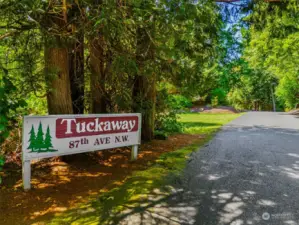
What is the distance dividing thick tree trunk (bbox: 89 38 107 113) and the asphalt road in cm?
241

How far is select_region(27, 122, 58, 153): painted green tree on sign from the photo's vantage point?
3141 mm

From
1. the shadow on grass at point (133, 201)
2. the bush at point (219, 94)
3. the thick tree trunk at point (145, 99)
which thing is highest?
the bush at point (219, 94)

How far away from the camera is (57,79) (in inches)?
162

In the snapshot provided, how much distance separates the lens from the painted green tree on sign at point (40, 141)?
314 cm

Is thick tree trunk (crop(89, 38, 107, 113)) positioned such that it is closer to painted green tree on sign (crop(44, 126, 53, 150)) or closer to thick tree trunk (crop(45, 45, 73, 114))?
thick tree trunk (crop(45, 45, 73, 114))

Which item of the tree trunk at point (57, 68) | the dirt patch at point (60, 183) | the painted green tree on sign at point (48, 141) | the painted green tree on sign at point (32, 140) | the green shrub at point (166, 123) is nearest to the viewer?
the dirt patch at point (60, 183)

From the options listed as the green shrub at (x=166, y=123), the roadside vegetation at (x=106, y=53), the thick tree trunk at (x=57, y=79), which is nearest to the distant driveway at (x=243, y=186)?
the roadside vegetation at (x=106, y=53)

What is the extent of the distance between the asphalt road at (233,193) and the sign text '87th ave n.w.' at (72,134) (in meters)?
1.41

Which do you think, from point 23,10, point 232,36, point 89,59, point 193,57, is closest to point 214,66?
point 232,36

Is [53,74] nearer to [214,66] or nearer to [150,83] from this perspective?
[150,83]

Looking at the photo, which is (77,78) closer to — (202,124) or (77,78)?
(77,78)

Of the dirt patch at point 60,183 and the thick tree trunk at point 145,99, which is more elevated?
the thick tree trunk at point 145,99

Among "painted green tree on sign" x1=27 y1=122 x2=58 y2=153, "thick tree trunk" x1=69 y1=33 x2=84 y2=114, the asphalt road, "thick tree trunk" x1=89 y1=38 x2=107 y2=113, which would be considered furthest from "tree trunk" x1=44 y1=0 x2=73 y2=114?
the asphalt road

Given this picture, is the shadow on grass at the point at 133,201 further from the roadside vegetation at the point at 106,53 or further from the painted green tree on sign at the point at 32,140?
the painted green tree on sign at the point at 32,140
